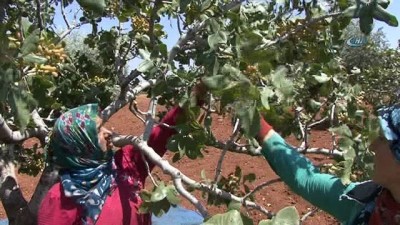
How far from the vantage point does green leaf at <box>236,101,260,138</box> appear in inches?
67.7

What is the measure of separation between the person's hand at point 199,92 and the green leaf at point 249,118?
588 mm

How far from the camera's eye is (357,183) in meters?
1.79

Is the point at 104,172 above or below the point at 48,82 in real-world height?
below

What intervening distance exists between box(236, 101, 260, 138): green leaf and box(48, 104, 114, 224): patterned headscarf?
2.85 feet

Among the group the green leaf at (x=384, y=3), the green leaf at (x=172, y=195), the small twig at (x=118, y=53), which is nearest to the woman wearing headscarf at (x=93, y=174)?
the green leaf at (x=172, y=195)

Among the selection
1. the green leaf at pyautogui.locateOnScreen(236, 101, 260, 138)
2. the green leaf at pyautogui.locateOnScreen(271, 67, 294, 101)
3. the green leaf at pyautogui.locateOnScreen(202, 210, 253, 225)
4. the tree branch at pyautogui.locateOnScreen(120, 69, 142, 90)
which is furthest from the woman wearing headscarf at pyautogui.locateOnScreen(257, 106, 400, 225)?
the tree branch at pyautogui.locateOnScreen(120, 69, 142, 90)

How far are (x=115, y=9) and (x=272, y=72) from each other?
57.1 inches

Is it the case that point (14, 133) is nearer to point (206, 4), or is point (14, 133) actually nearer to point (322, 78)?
point (206, 4)

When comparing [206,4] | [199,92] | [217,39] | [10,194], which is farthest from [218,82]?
[10,194]

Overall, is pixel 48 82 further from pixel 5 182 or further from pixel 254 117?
pixel 5 182

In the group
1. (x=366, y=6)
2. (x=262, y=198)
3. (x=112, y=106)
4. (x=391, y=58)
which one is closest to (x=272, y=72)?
(x=366, y=6)

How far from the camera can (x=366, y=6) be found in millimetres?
2172

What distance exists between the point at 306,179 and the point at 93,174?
35.6 inches

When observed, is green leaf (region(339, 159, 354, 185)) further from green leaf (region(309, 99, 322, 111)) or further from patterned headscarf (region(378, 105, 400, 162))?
green leaf (region(309, 99, 322, 111))
